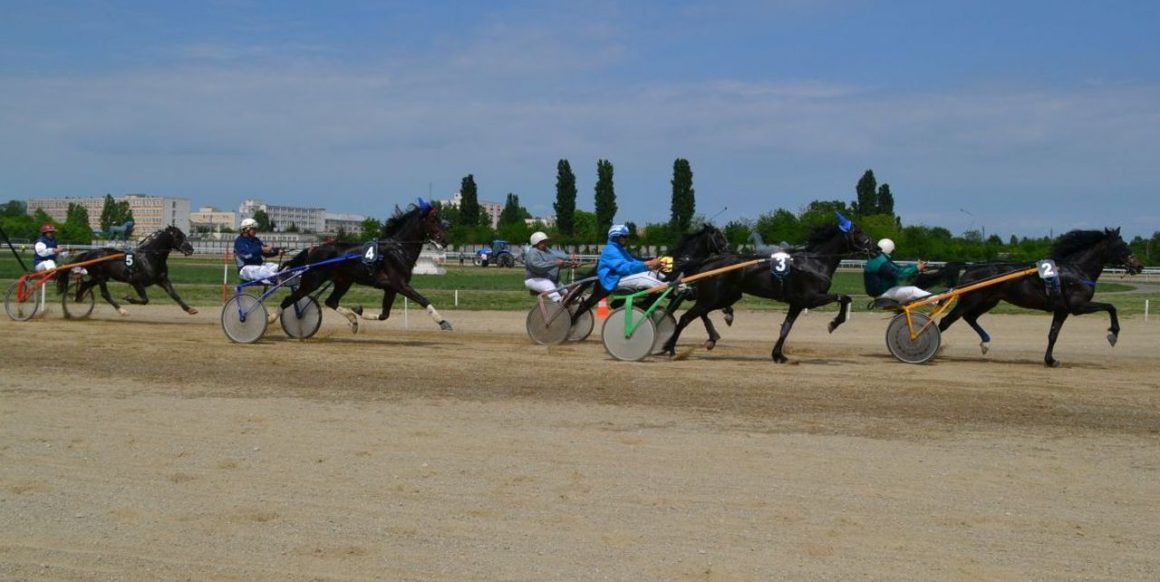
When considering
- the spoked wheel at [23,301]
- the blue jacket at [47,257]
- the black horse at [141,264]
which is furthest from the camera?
the blue jacket at [47,257]

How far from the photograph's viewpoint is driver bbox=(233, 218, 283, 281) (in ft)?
55.1

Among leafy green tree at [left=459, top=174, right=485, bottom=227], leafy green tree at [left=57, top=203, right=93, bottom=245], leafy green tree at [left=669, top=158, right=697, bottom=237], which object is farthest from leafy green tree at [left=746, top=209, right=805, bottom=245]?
leafy green tree at [left=57, top=203, right=93, bottom=245]

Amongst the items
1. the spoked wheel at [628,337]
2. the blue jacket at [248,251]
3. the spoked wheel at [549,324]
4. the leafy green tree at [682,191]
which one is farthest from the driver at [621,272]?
the leafy green tree at [682,191]

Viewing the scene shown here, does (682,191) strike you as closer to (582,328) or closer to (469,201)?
(469,201)

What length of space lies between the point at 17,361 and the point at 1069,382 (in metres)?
11.9

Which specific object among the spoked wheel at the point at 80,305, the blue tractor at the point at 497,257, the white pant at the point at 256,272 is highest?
the blue tractor at the point at 497,257

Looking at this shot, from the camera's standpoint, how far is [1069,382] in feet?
42.1

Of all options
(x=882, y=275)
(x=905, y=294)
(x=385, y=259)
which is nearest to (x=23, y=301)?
(x=385, y=259)

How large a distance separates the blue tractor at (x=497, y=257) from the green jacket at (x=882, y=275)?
5322cm

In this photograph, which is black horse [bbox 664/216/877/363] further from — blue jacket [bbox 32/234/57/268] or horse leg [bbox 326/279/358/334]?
blue jacket [bbox 32/234/57/268]

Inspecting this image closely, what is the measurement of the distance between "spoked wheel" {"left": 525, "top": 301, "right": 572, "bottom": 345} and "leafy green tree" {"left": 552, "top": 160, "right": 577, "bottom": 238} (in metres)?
82.6

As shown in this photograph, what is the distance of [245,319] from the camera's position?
52.5 feet

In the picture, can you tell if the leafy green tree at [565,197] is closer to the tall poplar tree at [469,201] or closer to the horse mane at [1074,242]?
the tall poplar tree at [469,201]

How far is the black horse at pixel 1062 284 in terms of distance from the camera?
1520cm
